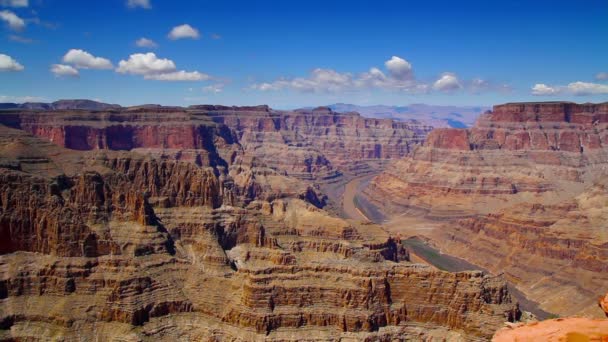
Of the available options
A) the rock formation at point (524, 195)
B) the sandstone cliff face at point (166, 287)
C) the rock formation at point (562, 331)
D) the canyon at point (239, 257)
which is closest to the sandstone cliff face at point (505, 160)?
the rock formation at point (524, 195)

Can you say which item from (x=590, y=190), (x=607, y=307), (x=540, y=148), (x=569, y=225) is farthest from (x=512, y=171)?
(x=607, y=307)

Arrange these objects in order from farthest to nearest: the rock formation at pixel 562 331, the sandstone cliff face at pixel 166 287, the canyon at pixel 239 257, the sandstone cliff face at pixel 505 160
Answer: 1. the sandstone cliff face at pixel 505 160
2. the canyon at pixel 239 257
3. the sandstone cliff face at pixel 166 287
4. the rock formation at pixel 562 331

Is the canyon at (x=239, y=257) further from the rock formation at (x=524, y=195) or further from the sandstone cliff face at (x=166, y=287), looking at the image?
the rock formation at (x=524, y=195)

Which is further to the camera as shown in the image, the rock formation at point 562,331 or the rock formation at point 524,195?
the rock formation at point 524,195

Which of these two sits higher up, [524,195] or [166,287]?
[524,195]

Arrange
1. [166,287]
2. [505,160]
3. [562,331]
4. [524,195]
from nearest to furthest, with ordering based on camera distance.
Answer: [562,331], [166,287], [524,195], [505,160]

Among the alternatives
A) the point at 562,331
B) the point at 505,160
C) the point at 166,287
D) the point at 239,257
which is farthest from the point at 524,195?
the point at 562,331

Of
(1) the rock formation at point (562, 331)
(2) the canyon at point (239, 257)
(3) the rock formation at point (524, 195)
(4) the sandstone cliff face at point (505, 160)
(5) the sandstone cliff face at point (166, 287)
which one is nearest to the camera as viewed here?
(1) the rock formation at point (562, 331)

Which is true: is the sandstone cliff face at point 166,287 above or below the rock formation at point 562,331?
below

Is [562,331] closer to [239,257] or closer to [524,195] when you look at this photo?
[239,257]

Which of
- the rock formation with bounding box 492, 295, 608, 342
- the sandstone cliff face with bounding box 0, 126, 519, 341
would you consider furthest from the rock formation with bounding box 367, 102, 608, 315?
the rock formation with bounding box 492, 295, 608, 342
